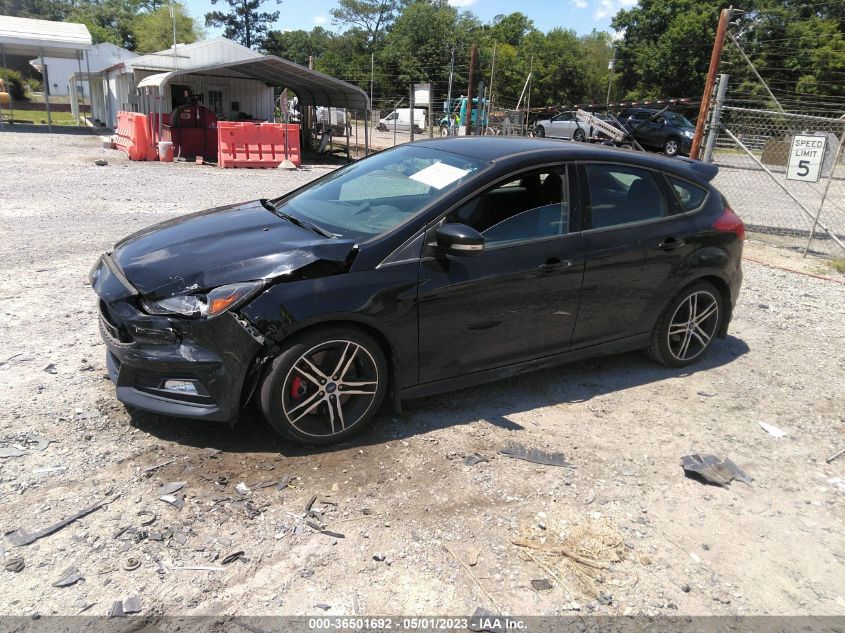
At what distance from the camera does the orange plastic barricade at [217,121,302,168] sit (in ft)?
62.1

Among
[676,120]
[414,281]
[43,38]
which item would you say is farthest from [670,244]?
[43,38]

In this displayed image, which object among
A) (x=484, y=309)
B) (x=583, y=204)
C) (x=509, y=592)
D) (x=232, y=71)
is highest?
(x=232, y=71)

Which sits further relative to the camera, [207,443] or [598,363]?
[598,363]

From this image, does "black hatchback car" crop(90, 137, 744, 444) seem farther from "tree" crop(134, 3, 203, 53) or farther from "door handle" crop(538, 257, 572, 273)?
"tree" crop(134, 3, 203, 53)

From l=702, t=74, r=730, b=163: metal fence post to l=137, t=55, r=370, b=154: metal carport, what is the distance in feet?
39.7

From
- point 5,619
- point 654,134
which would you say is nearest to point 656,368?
point 5,619

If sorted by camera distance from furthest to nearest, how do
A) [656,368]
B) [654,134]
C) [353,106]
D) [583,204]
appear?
[654,134], [353,106], [656,368], [583,204]

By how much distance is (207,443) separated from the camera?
3619mm

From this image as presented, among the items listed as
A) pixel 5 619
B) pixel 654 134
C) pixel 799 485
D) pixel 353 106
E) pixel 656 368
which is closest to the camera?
pixel 5 619

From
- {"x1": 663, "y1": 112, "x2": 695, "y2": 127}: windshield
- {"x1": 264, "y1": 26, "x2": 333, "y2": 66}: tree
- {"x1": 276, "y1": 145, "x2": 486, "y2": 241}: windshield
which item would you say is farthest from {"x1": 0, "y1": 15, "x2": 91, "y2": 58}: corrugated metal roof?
{"x1": 264, "y1": 26, "x2": 333, "y2": 66}: tree

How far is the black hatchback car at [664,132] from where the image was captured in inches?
971

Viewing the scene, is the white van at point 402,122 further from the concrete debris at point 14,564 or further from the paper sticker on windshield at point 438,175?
the concrete debris at point 14,564

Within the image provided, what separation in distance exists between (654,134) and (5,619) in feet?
88.0

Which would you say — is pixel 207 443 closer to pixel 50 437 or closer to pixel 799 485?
pixel 50 437
